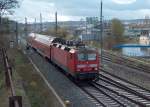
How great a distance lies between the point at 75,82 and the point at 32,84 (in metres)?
5.67

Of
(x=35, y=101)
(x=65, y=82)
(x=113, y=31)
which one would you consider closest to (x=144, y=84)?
(x=65, y=82)

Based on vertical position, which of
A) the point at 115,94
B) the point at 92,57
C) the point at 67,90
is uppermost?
the point at 92,57

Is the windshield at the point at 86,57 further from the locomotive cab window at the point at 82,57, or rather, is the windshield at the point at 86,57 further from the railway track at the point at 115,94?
the railway track at the point at 115,94

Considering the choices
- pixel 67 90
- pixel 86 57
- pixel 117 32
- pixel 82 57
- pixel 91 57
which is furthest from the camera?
pixel 117 32

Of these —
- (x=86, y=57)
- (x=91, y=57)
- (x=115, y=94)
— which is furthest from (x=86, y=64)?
(x=115, y=94)

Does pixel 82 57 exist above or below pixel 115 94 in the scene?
above

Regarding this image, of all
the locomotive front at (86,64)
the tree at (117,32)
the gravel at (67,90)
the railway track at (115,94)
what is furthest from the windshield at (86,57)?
the tree at (117,32)

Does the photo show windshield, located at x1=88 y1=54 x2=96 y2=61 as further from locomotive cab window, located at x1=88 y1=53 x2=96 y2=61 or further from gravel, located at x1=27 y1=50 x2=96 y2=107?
gravel, located at x1=27 y1=50 x2=96 y2=107

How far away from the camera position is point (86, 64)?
95.7 feet

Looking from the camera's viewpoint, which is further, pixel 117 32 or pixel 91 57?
pixel 117 32

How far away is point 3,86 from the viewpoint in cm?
→ 1980

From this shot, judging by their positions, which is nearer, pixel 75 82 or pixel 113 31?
pixel 75 82

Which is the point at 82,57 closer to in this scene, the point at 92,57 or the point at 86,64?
the point at 86,64

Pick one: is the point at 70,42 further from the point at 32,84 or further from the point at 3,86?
the point at 3,86
